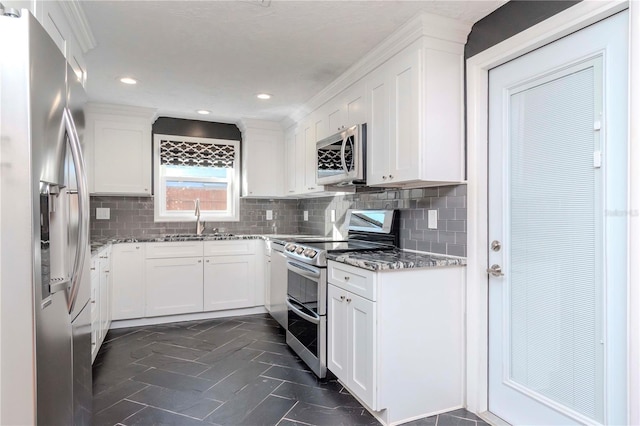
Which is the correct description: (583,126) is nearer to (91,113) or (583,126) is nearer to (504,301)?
(504,301)

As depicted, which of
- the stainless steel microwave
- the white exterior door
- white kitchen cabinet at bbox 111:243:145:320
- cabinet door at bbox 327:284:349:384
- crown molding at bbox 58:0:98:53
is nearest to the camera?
the white exterior door

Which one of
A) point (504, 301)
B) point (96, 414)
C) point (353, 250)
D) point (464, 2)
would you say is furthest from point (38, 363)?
point (464, 2)

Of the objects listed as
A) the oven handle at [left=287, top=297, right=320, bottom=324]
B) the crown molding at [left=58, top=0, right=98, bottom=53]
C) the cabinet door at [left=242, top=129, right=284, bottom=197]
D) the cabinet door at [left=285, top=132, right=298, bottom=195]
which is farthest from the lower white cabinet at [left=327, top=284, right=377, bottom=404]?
the cabinet door at [left=242, top=129, right=284, bottom=197]

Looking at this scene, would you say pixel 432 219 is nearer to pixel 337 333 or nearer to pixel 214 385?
pixel 337 333

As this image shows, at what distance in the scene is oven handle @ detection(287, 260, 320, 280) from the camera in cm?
260

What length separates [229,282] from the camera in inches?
163

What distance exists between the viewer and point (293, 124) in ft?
14.1

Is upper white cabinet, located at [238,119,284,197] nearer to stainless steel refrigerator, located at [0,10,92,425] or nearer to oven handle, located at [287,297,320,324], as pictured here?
oven handle, located at [287,297,320,324]

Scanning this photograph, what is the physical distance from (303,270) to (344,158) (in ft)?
3.15

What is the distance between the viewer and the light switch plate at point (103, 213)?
13.2ft

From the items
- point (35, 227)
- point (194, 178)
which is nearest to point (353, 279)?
point (35, 227)

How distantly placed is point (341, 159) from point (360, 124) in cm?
31

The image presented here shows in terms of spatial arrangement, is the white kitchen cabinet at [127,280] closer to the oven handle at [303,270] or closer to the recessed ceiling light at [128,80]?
the recessed ceiling light at [128,80]

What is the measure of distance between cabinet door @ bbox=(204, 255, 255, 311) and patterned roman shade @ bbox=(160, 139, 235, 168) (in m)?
1.32
